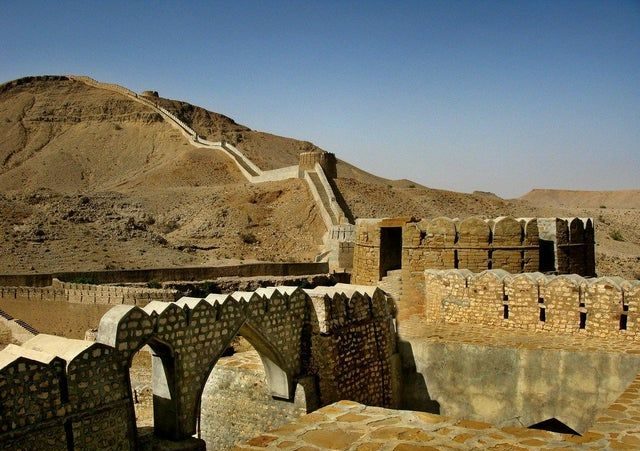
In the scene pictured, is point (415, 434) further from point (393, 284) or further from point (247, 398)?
point (393, 284)

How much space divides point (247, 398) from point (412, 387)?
10.6 ft

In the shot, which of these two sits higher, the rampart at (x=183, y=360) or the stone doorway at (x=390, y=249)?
the stone doorway at (x=390, y=249)

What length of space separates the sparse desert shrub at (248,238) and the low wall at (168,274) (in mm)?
8132

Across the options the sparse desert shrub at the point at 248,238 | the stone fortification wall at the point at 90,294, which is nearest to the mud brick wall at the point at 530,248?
the stone fortification wall at the point at 90,294

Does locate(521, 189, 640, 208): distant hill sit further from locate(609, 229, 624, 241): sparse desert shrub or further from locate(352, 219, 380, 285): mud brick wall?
locate(352, 219, 380, 285): mud brick wall

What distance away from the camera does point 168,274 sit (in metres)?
26.7

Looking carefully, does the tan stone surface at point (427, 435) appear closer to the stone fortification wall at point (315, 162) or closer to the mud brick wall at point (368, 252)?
the mud brick wall at point (368, 252)

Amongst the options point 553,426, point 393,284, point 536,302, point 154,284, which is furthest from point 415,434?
point 154,284

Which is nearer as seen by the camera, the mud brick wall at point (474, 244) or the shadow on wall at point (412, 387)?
the shadow on wall at point (412, 387)

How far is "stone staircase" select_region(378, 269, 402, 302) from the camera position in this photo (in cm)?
1404

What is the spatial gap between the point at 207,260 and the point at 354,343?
76.6ft

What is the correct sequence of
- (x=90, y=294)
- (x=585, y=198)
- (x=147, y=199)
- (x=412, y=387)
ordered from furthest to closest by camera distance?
(x=585, y=198), (x=147, y=199), (x=90, y=294), (x=412, y=387)

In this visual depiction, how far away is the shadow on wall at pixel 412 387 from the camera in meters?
11.4

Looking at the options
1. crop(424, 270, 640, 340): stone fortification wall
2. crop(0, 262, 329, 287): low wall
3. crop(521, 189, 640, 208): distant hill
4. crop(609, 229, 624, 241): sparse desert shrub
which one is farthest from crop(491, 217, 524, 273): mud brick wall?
crop(521, 189, 640, 208): distant hill
